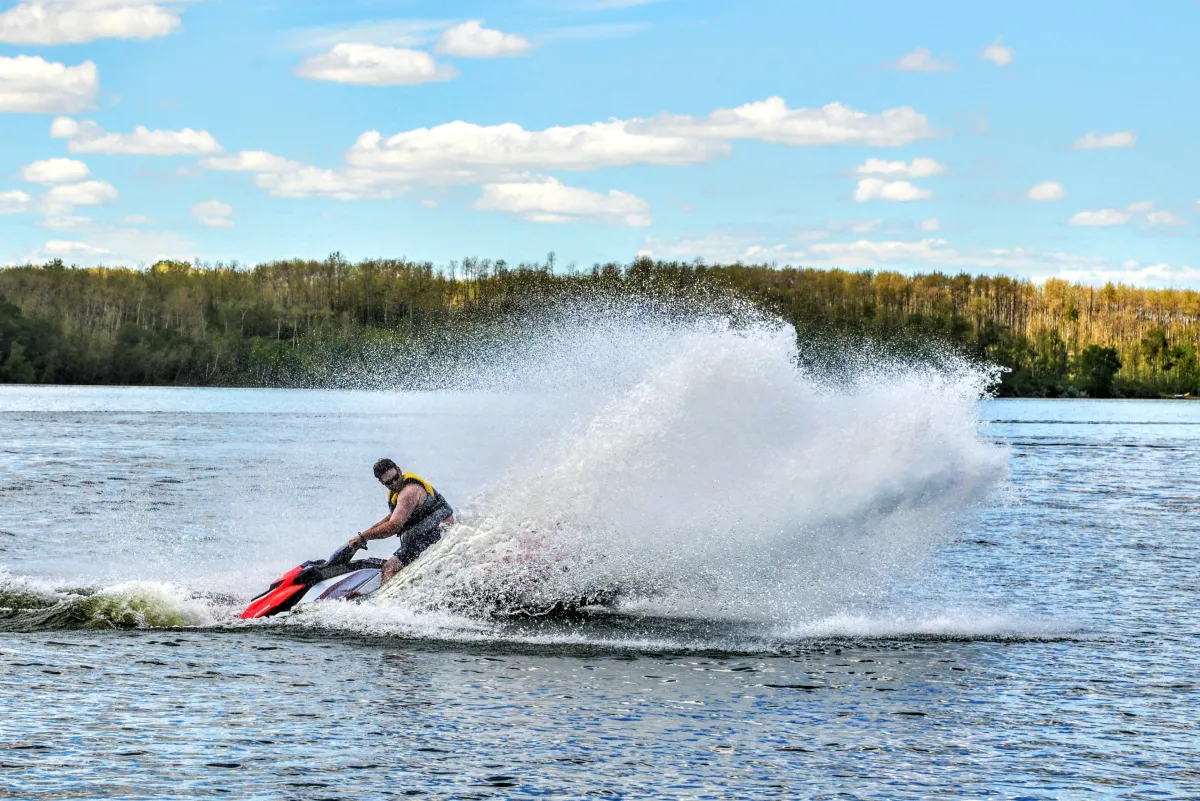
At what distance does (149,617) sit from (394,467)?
381 cm

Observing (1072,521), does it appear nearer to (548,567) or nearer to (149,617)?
(548,567)

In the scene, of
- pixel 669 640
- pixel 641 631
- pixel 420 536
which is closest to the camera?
pixel 669 640

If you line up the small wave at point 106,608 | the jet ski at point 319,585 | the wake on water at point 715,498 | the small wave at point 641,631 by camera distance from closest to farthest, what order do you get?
the small wave at point 641,631
the small wave at point 106,608
the jet ski at point 319,585
the wake on water at point 715,498

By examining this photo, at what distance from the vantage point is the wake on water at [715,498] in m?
18.7

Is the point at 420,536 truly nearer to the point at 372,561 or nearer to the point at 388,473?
the point at 372,561

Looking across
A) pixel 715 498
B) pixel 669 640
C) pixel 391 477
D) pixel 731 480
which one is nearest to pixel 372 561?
pixel 391 477

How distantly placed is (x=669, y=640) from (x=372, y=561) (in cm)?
436

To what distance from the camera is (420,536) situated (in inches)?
740

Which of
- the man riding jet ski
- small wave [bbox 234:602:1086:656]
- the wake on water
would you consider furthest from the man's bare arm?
small wave [bbox 234:602:1086:656]

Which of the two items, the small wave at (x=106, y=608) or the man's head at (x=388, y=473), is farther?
the man's head at (x=388, y=473)

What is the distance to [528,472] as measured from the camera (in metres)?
19.9

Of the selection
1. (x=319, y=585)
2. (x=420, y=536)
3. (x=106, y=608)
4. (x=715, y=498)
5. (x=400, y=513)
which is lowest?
(x=106, y=608)

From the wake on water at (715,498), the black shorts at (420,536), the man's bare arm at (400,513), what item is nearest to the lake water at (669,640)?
the wake on water at (715,498)

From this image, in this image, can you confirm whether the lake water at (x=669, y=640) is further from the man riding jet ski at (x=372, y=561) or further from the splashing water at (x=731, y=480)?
the man riding jet ski at (x=372, y=561)
